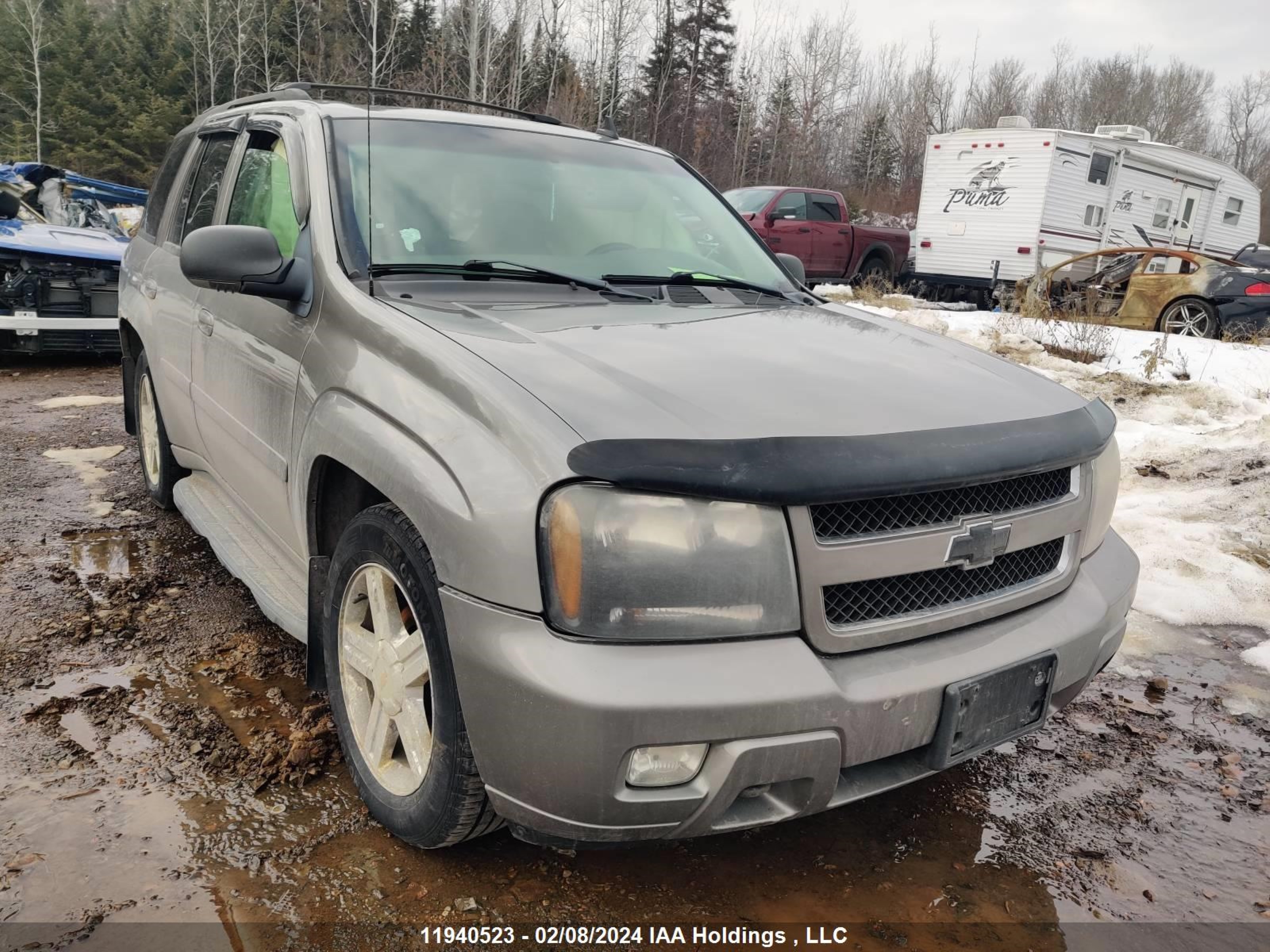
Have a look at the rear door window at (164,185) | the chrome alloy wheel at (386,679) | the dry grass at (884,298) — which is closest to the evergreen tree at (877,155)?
the dry grass at (884,298)

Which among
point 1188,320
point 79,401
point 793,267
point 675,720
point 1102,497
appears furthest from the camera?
point 1188,320

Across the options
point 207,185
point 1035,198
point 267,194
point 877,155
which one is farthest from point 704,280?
point 877,155

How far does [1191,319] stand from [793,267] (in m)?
9.04

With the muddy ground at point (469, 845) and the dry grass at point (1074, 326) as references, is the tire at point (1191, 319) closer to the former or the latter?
the dry grass at point (1074, 326)

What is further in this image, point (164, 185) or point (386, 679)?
point (164, 185)

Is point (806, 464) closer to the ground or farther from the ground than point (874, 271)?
farther from the ground

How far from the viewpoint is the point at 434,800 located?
1.90m

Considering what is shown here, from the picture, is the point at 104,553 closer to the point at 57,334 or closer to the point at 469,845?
the point at 469,845

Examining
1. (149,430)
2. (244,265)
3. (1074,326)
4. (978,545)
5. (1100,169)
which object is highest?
(1100,169)

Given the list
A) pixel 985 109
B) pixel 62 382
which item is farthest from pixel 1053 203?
pixel 985 109

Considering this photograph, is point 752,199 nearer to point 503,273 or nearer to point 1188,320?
point 1188,320

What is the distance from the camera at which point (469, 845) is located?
2131 millimetres

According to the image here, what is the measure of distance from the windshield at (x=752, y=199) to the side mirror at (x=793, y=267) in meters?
10.9

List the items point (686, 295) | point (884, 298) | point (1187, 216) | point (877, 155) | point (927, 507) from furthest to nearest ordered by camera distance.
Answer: point (877, 155) → point (1187, 216) → point (884, 298) → point (686, 295) → point (927, 507)
